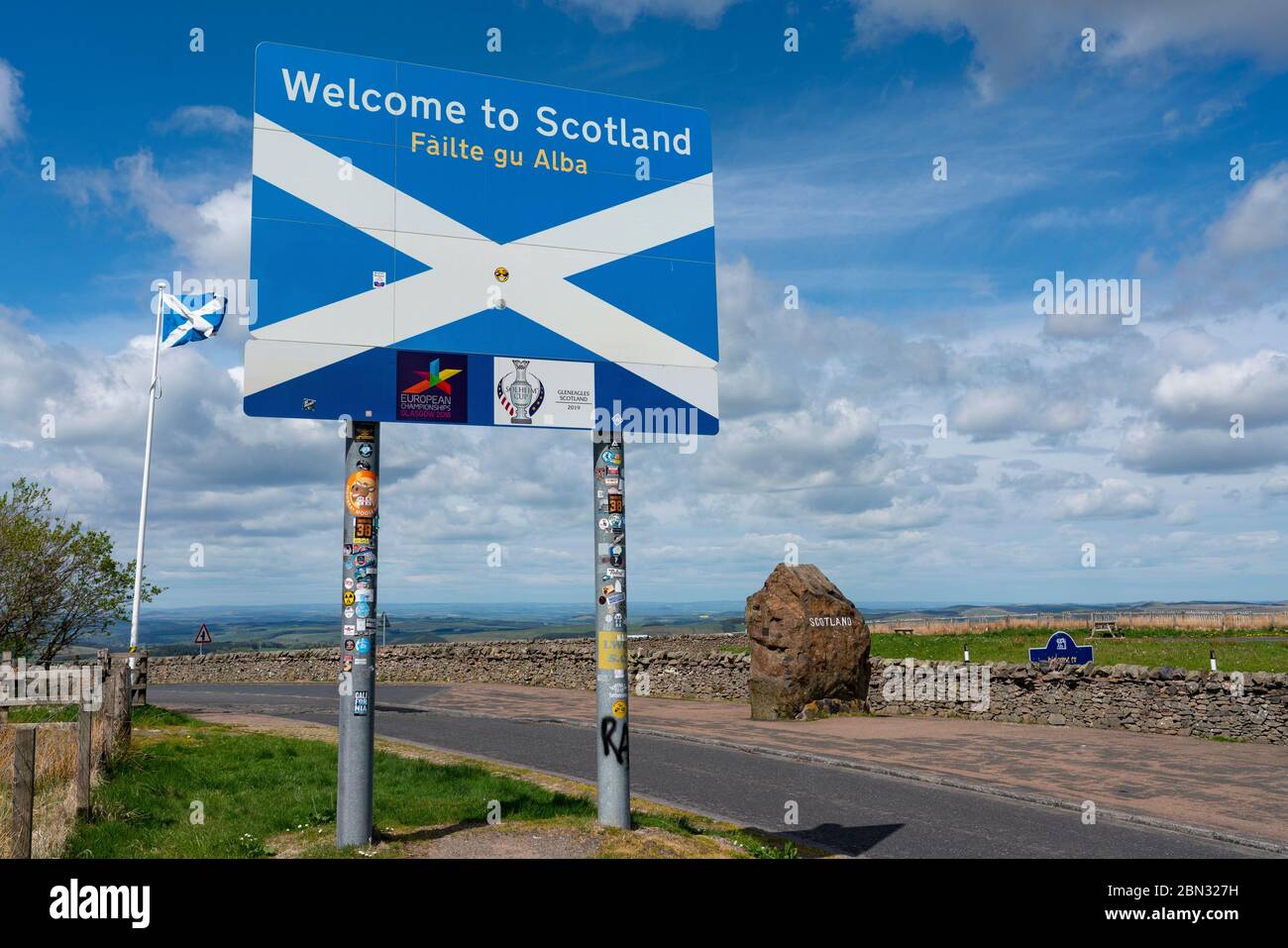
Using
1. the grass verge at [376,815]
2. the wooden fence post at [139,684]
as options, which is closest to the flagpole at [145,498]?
the wooden fence post at [139,684]

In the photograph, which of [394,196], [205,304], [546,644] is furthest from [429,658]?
[394,196]

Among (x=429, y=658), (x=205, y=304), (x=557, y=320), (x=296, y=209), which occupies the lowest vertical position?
(x=429, y=658)

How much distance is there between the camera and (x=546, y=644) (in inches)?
1344

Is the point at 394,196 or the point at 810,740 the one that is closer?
the point at 394,196

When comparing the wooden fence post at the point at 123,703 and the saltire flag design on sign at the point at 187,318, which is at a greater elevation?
the saltire flag design on sign at the point at 187,318

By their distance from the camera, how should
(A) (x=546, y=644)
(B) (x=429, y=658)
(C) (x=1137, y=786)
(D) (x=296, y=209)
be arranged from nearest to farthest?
(D) (x=296, y=209), (C) (x=1137, y=786), (A) (x=546, y=644), (B) (x=429, y=658)

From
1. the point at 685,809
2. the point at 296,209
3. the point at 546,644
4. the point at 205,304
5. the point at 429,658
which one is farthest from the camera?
the point at 429,658

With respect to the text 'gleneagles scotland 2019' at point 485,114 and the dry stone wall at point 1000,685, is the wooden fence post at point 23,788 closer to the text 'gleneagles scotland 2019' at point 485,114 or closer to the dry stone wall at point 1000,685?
the text 'gleneagles scotland 2019' at point 485,114

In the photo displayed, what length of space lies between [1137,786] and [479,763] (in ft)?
28.6

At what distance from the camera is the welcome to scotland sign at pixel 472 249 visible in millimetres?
8141

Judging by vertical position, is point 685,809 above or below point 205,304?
below

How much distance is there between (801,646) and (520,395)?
1302 centimetres

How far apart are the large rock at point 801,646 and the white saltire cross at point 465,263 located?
468 inches
